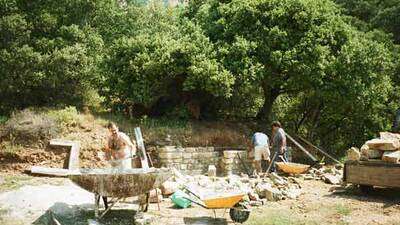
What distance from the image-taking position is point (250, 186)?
12695mm

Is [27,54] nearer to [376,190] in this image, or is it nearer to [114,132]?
[114,132]

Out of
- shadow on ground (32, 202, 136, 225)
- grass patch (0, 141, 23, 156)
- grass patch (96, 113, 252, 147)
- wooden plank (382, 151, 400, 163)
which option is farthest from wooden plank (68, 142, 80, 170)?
wooden plank (382, 151, 400, 163)

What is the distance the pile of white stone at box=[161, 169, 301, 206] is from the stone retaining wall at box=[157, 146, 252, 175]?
76.7 inches

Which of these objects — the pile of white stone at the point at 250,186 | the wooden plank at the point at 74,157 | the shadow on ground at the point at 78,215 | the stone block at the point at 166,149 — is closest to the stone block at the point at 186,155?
the stone block at the point at 166,149

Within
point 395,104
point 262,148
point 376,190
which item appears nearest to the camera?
point 376,190

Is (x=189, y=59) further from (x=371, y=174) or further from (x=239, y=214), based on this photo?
(x=239, y=214)

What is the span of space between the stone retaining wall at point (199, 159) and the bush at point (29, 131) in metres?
3.57

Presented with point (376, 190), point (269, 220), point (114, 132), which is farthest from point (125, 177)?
point (376, 190)

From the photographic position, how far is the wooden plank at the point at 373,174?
11.2 meters

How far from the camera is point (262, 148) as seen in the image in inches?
577

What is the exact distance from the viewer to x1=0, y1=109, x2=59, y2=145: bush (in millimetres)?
15242

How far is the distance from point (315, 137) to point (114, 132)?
728 inches

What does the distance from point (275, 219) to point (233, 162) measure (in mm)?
6107

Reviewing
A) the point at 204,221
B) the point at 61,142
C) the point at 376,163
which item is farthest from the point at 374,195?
the point at 61,142
